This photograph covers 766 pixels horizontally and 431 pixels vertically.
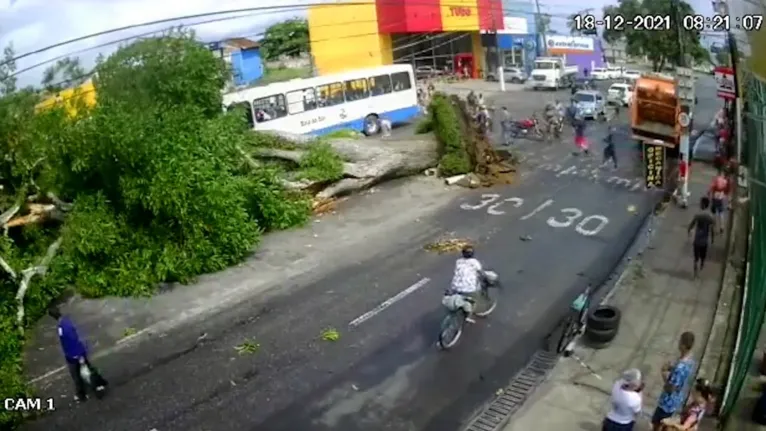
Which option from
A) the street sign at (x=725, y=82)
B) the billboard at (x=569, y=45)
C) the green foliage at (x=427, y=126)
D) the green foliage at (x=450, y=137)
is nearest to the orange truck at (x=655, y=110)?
the street sign at (x=725, y=82)

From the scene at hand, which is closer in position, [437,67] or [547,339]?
[547,339]

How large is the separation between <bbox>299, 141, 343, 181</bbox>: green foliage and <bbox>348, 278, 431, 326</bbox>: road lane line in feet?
21.0

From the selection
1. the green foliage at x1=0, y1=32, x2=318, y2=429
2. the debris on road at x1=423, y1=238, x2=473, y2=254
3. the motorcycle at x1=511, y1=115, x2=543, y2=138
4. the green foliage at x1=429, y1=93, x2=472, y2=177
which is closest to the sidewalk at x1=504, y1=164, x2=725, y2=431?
the debris on road at x1=423, y1=238, x2=473, y2=254

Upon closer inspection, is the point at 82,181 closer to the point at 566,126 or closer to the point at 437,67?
A: the point at 566,126

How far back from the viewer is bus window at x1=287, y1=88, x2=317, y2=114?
28.6 m

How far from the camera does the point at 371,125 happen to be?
3247cm

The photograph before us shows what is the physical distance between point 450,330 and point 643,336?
3.00 metres

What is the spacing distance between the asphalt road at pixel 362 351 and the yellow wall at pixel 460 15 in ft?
113

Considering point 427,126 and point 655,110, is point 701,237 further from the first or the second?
point 655,110

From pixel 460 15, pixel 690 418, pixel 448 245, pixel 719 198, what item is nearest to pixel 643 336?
pixel 690 418

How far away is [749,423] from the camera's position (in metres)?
8.47

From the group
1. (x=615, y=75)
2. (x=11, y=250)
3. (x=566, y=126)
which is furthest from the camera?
(x=615, y=75)

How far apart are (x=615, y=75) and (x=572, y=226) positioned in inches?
1492

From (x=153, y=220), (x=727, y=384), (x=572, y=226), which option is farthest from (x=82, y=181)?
(x=727, y=384)
